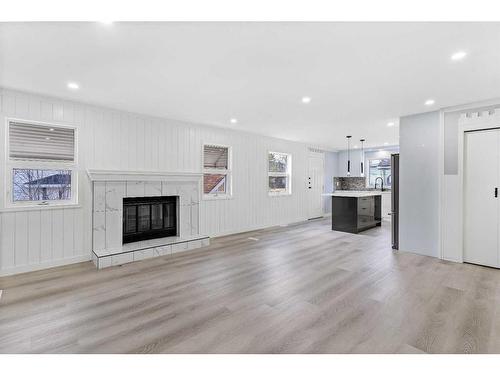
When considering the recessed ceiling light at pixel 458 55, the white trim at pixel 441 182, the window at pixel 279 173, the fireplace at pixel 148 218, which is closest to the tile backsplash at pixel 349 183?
the window at pixel 279 173

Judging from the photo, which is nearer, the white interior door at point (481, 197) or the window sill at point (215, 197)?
the white interior door at point (481, 197)

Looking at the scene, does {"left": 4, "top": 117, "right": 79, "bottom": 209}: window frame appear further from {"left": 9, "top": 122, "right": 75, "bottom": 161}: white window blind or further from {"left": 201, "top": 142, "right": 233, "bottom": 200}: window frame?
{"left": 201, "top": 142, "right": 233, "bottom": 200}: window frame

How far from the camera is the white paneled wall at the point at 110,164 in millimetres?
3383

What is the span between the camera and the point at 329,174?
9008 mm

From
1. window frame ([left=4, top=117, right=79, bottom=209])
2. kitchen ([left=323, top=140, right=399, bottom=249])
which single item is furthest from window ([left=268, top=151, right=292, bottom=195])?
window frame ([left=4, top=117, right=79, bottom=209])

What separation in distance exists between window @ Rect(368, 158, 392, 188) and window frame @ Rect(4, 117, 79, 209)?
27.7ft

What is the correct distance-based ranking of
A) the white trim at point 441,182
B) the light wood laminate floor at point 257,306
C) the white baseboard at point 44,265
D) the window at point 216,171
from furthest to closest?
the window at point 216,171, the white trim at point 441,182, the white baseboard at point 44,265, the light wood laminate floor at point 257,306

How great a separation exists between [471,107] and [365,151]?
5021 millimetres

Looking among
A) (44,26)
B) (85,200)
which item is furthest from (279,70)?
(85,200)

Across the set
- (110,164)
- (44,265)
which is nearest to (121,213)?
(110,164)

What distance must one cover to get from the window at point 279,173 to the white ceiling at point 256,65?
286cm

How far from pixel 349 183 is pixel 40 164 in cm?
870

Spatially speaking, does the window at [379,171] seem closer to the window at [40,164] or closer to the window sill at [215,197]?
the window sill at [215,197]
